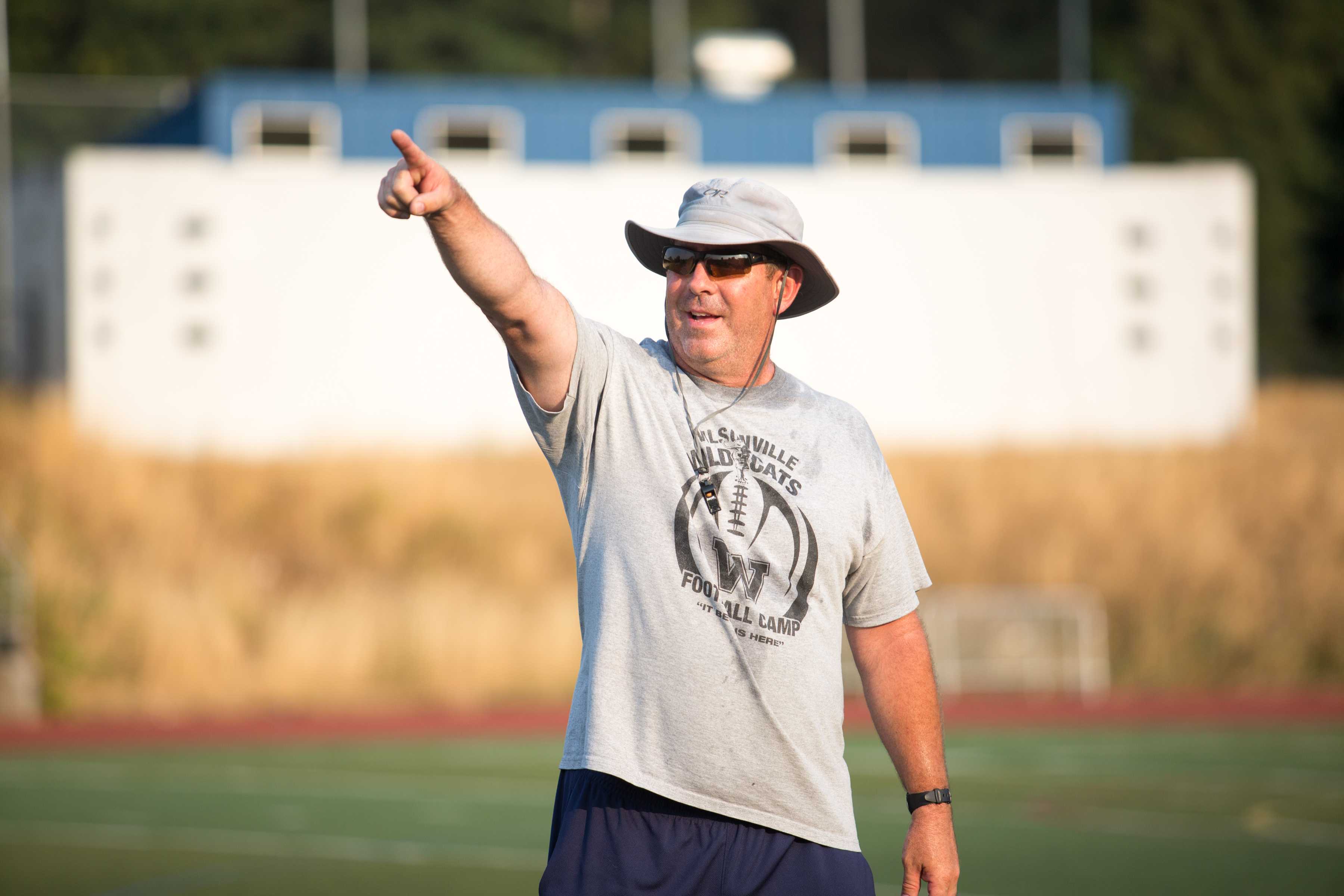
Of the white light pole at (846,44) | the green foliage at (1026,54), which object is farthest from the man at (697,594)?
the green foliage at (1026,54)

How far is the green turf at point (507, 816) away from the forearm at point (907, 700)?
5436 millimetres

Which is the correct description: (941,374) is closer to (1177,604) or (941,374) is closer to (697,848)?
(1177,604)

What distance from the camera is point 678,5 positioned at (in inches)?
1817

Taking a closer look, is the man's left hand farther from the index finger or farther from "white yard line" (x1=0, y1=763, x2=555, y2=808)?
"white yard line" (x1=0, y1=763, x2=555, y2=808)

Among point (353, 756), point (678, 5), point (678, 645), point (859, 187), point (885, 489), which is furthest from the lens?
point (678, 5)

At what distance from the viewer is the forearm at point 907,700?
3.79m

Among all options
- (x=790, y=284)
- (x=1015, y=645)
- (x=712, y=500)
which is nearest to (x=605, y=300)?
(x=1015, y=645)

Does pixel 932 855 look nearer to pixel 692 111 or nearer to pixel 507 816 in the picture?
pixel 507 816

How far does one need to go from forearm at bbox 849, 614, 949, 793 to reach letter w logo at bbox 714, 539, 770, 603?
46 cm

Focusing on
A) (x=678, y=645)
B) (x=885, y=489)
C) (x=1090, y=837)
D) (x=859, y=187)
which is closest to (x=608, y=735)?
(x=678, y=645)

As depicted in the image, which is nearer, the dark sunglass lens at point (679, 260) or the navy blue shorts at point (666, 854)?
the navy blue shorts at point (666, 854)

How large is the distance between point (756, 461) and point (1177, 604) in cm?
1756

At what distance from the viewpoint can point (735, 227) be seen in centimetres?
364

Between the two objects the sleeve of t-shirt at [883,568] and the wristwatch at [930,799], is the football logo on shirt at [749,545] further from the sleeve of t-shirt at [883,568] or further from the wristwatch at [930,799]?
the wristwatch at [930,799]
